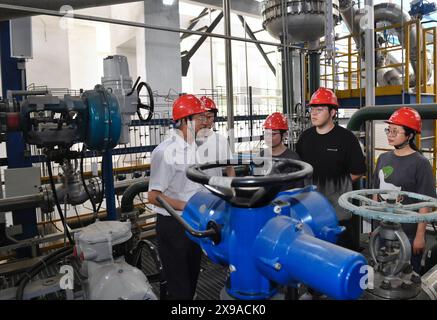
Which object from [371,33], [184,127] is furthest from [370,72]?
[184,127]

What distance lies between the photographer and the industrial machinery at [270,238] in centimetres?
56

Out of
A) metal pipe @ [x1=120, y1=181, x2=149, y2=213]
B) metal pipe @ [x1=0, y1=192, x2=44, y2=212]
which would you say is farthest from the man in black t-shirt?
metal pipe @ [x1=0, y1=192, x2=44, y2=212]

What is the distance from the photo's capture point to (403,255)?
1.05 m

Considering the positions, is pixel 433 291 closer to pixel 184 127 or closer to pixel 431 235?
pixel 184 127

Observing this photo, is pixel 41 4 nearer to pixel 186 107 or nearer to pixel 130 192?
pixel 186 107

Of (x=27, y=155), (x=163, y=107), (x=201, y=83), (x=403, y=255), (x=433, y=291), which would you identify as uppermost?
(x=201, y=83)

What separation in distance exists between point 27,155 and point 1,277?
888 mm

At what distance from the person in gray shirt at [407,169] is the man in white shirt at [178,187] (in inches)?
38.8

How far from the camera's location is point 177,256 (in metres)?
1.73

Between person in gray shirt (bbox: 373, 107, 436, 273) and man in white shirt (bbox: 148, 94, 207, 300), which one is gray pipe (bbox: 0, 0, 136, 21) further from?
person in gray shirt (bbox: 373, 107, 436, 273)

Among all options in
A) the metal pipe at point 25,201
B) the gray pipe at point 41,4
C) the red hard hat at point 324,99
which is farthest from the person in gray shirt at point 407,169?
the metal pipe at point 25,201

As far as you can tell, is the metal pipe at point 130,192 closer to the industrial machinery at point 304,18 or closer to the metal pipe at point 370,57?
the metal pipe at point 370,57

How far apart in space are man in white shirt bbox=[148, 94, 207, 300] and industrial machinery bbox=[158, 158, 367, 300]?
0.92m
